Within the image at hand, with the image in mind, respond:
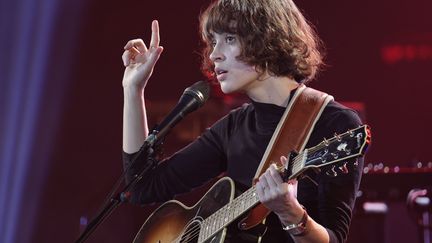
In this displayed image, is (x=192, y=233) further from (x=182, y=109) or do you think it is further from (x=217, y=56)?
(x=217, y=56)

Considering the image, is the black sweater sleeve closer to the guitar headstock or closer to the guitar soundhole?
the guitar soundhole

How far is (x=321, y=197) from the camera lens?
2018 mm

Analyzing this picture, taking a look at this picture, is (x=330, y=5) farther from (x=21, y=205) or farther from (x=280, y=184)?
(x=280, y=184)

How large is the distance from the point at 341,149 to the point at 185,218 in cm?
87

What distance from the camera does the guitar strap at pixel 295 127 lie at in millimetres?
2105

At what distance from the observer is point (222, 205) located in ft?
7.03

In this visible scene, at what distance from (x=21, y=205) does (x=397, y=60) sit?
11.3 feet

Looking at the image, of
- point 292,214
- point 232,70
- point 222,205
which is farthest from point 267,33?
point 292,214

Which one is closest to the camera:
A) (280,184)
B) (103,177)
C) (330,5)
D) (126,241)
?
(280,184)

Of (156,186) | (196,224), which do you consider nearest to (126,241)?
(156,186)

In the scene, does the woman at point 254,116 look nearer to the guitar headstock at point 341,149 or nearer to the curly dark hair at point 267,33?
the curly dark hair at point 267,33

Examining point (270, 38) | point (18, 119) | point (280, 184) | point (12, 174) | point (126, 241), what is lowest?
point (126, 241)

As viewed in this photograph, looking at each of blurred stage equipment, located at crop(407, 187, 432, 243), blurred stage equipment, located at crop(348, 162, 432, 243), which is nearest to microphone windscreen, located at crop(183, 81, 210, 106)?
blurred stage equipment, located at crop(348, 162, 432, 243)

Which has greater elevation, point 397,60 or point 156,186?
point 156,186
